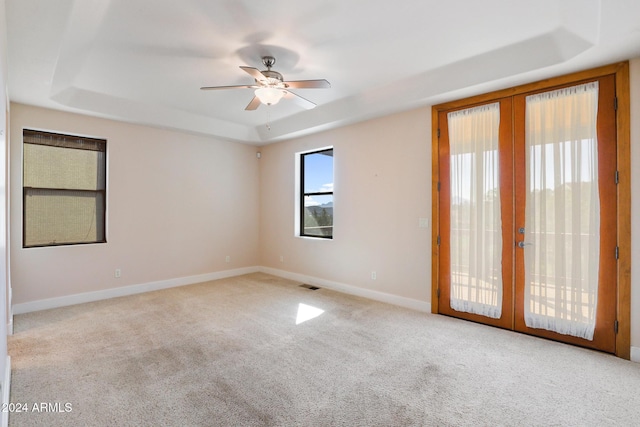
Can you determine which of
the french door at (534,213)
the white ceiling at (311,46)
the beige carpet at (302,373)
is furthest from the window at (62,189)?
the french door at (534,213)

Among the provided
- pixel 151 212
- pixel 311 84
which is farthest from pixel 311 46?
pixel 151 212

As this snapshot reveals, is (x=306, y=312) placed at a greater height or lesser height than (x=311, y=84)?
lesser

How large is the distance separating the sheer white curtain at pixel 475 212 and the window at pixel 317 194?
2119 mm

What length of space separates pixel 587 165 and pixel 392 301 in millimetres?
2695

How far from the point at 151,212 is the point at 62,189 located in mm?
1149

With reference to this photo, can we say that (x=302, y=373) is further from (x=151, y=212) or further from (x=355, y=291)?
(x=151, y=212)

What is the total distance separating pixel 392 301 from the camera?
4.44 metres

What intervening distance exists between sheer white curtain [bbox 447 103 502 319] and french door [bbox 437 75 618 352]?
11 mm

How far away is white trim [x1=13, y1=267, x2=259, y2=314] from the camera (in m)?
4.03

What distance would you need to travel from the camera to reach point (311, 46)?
300 centimetres

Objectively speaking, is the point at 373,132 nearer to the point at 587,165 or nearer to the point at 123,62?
the point at 587,165

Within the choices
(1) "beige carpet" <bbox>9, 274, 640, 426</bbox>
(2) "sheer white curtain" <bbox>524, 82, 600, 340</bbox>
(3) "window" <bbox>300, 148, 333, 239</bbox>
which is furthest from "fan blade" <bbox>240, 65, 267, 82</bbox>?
(2) "sheer white curtain" <bbox>524, 82, 600, 340</bbox>

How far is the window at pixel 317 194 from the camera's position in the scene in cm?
545

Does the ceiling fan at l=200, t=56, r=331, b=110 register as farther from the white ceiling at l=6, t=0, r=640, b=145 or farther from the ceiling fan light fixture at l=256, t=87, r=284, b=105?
the white ceiling at l=6, t=0, r=640, b=145
